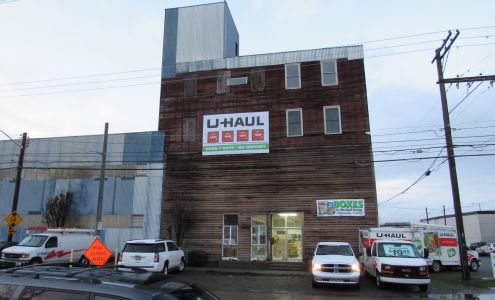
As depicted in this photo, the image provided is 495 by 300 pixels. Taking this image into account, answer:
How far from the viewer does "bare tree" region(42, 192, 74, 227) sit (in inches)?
1151

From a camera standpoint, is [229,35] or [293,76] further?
[229,35]

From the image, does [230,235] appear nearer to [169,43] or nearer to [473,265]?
[169,43]

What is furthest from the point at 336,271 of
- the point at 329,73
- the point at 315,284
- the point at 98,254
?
the point at 329,73

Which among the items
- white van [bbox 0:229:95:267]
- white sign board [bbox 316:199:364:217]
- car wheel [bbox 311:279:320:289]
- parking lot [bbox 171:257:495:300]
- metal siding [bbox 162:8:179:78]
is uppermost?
metal siding [bbox 162:8:179:78]

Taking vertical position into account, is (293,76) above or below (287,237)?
above

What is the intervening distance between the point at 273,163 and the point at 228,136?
385 cm

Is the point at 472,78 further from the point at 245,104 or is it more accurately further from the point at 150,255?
the point at 150,255

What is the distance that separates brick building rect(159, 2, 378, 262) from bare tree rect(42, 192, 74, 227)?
7403 mm

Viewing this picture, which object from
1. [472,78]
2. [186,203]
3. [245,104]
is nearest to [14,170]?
[186,203]

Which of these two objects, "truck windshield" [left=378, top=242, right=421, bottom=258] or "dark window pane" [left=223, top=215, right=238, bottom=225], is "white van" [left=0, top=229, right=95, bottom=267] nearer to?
"dark window pane" [left=223, top=215, right=238, bottom=225]

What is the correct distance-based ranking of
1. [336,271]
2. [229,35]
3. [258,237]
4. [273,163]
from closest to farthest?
[336,271] < [258,237] < [273,163] < [229,35]

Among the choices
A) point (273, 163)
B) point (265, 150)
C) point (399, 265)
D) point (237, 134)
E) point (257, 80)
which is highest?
point (257, 80)

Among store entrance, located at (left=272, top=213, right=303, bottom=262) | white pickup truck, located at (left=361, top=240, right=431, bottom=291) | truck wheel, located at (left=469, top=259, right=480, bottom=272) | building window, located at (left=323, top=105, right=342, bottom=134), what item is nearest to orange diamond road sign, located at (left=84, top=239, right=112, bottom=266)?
white pickup truck, located at (left=361, top=240, right=431, bottom=291)

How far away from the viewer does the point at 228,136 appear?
28.8 m
